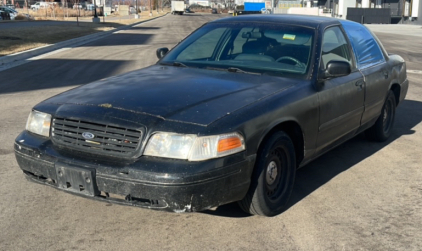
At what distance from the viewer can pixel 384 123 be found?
259 inches

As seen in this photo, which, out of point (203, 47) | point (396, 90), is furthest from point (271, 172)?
point (396, 90)

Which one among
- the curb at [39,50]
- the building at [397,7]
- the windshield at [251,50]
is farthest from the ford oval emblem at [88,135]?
the building at [397,7]

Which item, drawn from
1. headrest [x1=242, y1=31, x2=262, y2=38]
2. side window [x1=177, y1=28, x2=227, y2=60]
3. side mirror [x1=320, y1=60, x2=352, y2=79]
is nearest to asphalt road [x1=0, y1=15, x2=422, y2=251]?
side mirror [x1=320, y1=60, x2=352, y2=79]

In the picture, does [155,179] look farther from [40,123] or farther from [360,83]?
[360,83]

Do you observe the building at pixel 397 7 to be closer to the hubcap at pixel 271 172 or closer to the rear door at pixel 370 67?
the rear door at pixel 370 67

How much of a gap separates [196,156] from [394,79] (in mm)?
3888

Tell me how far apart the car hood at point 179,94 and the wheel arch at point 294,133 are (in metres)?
0.28

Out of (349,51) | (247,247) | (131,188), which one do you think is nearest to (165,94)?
(131,188)

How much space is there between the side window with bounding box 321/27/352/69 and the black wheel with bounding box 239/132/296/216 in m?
1.11

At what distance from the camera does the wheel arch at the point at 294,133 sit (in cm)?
411

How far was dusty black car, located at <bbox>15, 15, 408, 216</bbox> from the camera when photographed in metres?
3.53

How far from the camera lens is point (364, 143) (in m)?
6.65

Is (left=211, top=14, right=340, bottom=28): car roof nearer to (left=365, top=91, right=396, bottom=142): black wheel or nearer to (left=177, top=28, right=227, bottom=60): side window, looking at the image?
(left=177, top=28, right=227, bottom=60): side window

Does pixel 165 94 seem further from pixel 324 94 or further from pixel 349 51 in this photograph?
pixel 349 51
